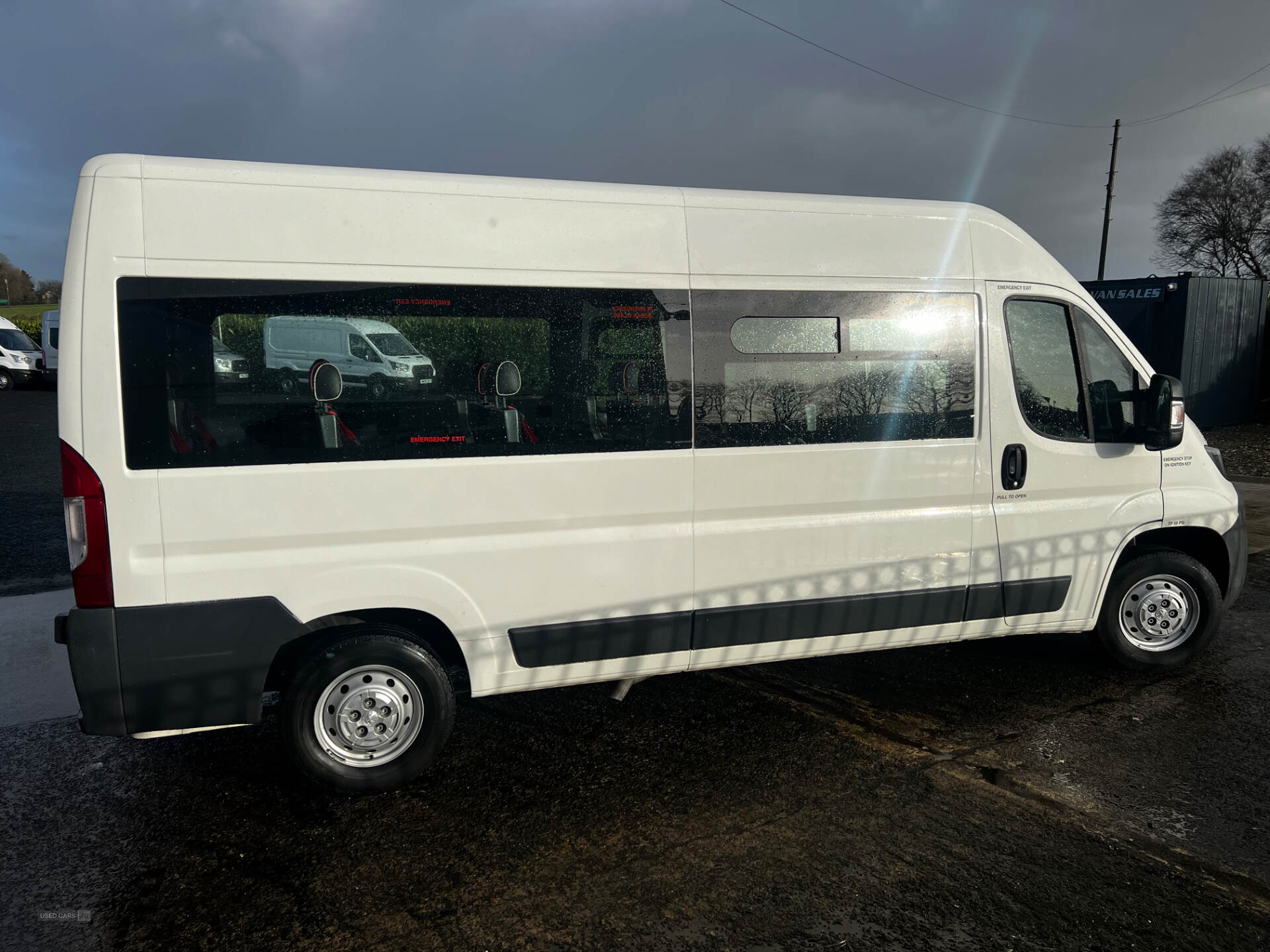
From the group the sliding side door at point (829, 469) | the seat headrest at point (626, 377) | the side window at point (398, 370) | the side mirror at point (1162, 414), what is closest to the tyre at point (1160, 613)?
the side mirror at point (1162, 414)

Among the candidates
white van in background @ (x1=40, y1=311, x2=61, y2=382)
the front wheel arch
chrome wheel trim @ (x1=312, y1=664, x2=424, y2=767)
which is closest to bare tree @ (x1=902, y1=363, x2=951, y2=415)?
the front wheel arch

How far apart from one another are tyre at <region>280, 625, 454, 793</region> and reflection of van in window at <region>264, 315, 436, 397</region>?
103 cm

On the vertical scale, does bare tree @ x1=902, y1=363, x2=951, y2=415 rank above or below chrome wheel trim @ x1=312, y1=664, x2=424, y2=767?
above

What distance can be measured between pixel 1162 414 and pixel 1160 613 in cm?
121

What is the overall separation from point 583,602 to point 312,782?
4.36 ft

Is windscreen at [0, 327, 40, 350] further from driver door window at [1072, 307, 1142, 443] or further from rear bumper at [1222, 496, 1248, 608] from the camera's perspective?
rear bumper at [1222, 496, 1248, 608]

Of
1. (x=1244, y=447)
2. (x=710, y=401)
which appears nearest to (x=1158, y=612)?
(x=710, y=401)

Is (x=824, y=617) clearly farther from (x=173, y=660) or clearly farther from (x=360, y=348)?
(x=173, y=660)

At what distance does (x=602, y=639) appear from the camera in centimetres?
410

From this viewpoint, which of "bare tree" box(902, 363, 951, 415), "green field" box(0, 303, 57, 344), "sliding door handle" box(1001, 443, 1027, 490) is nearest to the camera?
"bare tree" box(902, 363, 951, 415)

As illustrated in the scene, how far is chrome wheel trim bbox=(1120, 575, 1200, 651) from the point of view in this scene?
5152 mm

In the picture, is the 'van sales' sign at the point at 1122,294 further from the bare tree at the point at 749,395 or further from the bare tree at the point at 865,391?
the bare tree at the point at 749,395

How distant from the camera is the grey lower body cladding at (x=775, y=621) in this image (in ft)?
13.3

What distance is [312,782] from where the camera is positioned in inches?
150
